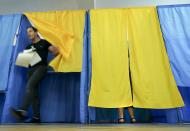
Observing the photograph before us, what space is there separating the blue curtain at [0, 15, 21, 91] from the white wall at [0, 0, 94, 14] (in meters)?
0.95

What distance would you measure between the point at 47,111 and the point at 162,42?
1.76m

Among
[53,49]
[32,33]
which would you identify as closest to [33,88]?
[53,49]

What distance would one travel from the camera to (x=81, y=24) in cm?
362

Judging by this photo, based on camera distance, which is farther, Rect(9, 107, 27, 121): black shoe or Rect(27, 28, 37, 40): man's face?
Rect(27, 28, 37, 40): man's face

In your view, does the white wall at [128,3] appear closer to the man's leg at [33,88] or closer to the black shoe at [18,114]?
the man's leg at [33,88]

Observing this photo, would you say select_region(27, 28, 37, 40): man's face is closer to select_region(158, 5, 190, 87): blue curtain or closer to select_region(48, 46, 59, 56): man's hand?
select_region(48, 46, 59, 56): man's hand

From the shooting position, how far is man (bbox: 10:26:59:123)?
323cm

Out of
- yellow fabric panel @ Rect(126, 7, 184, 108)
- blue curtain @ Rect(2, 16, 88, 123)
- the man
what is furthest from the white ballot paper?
yellow fabric panel @ Rect(126, 7, 184, 108)

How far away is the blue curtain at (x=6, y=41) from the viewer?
351 centimetres

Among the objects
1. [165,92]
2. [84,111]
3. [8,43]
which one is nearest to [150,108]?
[165,92]

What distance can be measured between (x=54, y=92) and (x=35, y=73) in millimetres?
433

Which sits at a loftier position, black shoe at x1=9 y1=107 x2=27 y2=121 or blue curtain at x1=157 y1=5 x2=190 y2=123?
blue curtain at x1=157 y1=5 x2=190 y2=123

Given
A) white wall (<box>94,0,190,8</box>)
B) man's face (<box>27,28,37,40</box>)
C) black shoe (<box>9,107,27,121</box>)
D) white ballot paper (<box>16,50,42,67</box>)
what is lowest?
black shoe (<box>9,107,27,121</box>)

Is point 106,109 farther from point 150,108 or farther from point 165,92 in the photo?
point 165,92
